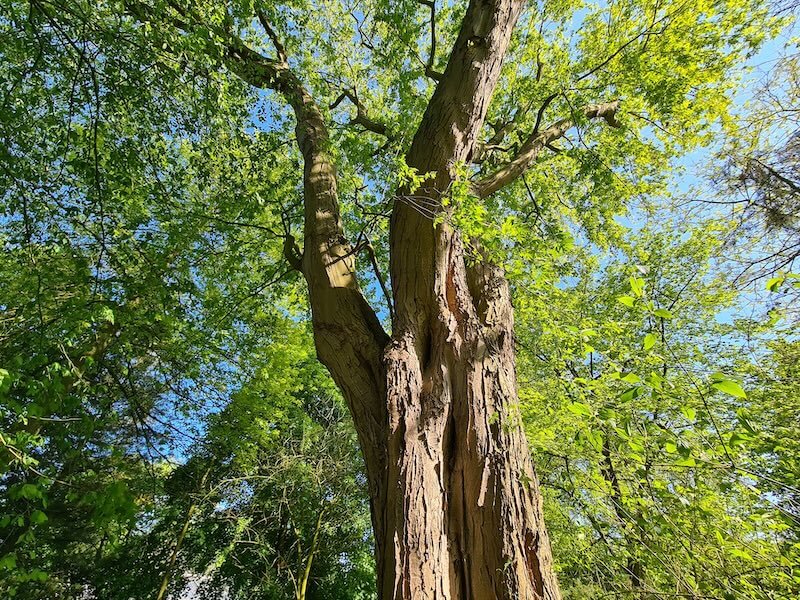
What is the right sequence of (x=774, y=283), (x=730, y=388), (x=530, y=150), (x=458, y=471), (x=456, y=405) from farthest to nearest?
(x=530, y=150)
(x=456, y=405)
(x=458, y=471)
(x=774, y=283)
(x=730, y=388)

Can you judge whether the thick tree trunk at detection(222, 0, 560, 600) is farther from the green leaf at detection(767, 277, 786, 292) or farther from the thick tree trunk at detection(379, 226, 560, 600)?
the green leaf at detection(767, 277, 786, 292)

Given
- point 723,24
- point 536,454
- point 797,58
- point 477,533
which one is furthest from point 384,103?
point 477,533

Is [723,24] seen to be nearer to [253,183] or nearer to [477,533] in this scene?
[253,183]

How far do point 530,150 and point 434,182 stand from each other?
2.19 metres

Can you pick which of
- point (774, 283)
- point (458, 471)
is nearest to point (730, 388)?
point (774, 283)

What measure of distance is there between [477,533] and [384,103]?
688 cm

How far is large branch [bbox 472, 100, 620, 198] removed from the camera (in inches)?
157

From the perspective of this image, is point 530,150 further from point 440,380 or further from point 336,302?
point 440,380

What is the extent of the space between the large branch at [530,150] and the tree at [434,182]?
0.03 m

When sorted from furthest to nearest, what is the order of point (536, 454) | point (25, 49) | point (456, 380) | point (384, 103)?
point (384, 103) < point (536, 454) < point (25, 49) < point (456, 380)

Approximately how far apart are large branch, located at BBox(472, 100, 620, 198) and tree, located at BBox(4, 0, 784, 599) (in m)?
0.03

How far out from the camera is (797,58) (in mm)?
3172

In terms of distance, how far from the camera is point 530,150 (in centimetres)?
456

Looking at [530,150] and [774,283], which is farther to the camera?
[530,150]
